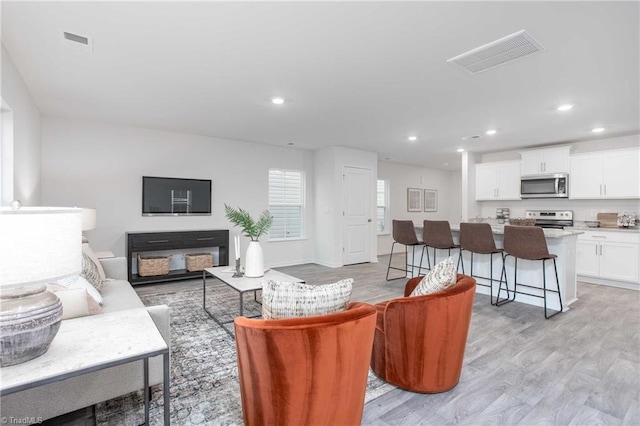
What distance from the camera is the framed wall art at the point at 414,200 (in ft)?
29.4

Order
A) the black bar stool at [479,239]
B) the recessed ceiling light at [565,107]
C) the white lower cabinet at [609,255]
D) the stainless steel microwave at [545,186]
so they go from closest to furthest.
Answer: the recessed ceiling light at [565,107] < the black bar stool at [479,239] < the white lower cabinet at [609,255] < the stainless steel microwave at [545,186]

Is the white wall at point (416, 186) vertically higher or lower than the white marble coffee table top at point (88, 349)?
higher

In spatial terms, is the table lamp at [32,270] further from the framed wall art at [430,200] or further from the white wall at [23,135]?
the framed wall art at [430,200]

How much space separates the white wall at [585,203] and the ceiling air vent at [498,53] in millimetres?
4215

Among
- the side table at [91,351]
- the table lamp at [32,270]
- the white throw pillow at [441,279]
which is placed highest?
the table lamp at [32,270]

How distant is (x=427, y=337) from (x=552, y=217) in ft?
17.8

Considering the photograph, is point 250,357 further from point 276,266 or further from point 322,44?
point 276,266

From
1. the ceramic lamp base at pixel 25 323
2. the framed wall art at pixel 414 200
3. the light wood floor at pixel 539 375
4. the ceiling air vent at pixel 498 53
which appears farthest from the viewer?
the framed wall art at pixel 414 200

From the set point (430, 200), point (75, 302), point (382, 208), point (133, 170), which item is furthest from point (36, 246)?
point (430, 200)

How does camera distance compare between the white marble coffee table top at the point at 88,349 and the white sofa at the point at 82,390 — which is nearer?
the white marble coffee table top at the point at 88,349

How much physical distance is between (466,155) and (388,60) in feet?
15.9

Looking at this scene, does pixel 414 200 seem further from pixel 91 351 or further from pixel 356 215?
pixel 91 351

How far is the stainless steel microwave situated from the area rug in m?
5.19

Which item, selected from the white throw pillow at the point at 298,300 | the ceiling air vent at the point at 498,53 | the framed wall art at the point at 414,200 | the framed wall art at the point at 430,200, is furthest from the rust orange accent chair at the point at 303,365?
the framed wall art at the point at 430,200
